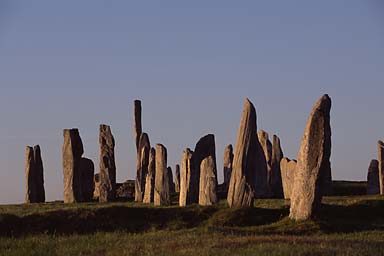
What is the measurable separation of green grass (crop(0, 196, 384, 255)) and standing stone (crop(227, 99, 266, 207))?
87cm

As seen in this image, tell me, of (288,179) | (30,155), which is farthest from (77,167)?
(288,179)

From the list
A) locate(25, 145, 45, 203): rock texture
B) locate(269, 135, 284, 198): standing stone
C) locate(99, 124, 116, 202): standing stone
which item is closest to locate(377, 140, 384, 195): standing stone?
locate(269, 135, 284, 198): standing stone

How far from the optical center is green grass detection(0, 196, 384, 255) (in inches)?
866

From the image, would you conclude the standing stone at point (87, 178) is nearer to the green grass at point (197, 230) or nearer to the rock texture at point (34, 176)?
the rock texture at point (34, 176)

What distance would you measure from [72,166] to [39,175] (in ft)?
11.3

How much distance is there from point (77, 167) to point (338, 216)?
17.4 meters

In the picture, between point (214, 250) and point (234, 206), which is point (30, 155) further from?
point (214, 250)

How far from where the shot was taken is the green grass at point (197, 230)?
22.0 meters

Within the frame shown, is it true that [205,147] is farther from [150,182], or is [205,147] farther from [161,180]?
[161,180]

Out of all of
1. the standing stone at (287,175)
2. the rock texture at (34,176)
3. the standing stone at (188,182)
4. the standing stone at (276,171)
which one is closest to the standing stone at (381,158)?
the standing stone at (287,175)

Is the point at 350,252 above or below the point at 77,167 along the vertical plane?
below

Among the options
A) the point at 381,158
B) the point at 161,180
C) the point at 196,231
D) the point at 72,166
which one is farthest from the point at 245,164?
the point at 381,158

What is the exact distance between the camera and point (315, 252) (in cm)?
2044

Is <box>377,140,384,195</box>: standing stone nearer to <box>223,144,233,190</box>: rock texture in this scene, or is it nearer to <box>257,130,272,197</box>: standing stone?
<box>257,130,272,197</box>: standing stone
